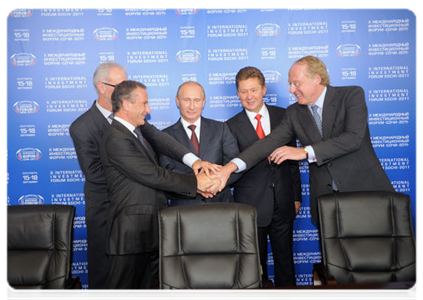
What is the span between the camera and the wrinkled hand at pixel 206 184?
3.29 metres

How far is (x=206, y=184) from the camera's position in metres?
3.30

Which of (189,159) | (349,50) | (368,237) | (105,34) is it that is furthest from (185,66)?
(368,237)

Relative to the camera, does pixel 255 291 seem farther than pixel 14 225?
No

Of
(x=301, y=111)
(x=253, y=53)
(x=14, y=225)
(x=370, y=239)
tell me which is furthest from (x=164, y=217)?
(x=253, y=53)

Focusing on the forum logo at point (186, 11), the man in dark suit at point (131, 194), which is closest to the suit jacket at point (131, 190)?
the man in dark suit at point (131, 194)

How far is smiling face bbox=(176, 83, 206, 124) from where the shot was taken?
11.7ft

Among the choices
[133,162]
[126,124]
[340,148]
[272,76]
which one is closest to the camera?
[133,162]

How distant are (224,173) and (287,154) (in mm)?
541

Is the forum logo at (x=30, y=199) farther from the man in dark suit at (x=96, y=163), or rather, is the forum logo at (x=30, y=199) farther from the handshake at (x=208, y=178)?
the handshake at (x=208, y=178)

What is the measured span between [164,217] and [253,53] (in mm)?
2362

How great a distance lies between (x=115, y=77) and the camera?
399 cm

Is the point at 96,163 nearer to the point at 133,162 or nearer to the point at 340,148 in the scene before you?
the point at 133,162

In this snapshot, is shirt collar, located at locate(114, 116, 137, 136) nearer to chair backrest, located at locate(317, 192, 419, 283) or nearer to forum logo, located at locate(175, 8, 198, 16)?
chair backrest, located at locate(317, 192, 419, 283)
